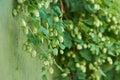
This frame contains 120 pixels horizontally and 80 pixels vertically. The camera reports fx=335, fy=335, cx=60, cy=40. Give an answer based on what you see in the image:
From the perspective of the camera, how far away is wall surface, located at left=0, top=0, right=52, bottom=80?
5.74 ft

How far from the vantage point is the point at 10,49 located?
5.93ft

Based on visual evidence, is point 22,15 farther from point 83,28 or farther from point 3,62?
point 83,28

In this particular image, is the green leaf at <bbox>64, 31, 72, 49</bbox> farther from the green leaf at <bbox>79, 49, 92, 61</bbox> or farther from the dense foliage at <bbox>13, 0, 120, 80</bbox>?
the green leaf at <bbox>79, 49, 92, 61</bbox>

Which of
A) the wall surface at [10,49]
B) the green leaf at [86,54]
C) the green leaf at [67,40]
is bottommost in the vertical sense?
the green leaf at [86,54]

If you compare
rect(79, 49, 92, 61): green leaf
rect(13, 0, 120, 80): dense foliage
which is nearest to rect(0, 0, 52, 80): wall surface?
rect(13, 0, 120, 80): dense foliage

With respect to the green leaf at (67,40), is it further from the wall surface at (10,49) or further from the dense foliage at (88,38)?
the wall surface at (10,49)

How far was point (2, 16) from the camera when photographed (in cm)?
174

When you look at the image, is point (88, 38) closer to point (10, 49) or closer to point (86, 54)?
point (86, 54)

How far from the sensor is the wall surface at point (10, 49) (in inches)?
68.9

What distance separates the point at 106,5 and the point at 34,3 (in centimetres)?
71

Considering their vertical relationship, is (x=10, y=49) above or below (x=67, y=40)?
above

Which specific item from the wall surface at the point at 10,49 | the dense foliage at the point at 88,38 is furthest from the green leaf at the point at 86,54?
the wall surface at the point at 10,49

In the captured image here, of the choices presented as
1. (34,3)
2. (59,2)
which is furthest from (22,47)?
(59,2)

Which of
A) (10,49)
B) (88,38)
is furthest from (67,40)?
(10,49)
